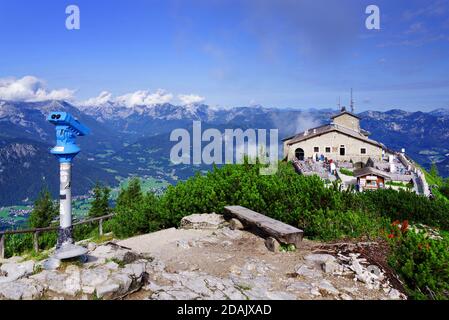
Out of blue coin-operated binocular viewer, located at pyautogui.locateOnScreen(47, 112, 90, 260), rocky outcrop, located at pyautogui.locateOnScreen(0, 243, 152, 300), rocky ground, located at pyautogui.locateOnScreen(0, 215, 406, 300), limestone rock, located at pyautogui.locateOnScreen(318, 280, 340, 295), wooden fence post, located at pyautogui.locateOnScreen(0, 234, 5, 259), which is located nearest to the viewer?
rocky outcrop, located at pyautogui.locateOnScreen(0, 243, 152, 300)

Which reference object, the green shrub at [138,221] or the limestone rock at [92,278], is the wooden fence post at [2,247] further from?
the limestone rock at [92,278]

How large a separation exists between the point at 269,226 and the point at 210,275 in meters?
2.98

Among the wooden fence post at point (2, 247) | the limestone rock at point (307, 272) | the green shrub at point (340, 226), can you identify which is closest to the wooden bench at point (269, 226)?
the green shrub at point (340, 226)

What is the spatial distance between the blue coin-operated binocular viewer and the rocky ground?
0.56m

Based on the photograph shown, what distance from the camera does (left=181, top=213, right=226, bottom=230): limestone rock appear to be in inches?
514

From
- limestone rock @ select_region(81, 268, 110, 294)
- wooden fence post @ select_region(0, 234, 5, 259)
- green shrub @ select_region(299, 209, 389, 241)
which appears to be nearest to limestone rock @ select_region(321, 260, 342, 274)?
green shrub @ select_region(299, 209, 389, 241)

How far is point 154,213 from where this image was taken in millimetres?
15203

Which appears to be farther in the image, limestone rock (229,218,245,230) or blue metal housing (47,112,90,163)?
limestone rock (229,218,245,230)

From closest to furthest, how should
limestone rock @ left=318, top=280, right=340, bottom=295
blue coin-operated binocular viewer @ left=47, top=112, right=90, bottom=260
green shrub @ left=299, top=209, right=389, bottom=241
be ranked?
blue coin-operated binocular viewer @ left=47, top=112, right=90, bottom=260 → limestone rock @ left=318, top=280, right=340, bottom=295 → green shrub @ left=299, top=209, right=389, bottom=241

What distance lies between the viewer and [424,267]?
7.35 m

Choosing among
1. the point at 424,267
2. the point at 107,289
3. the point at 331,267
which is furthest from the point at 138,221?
the point at 424,267

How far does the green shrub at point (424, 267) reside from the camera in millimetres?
7098

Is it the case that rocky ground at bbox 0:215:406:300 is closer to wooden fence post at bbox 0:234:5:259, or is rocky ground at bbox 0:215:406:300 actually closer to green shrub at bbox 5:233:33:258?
wooden fence post at bbox 0:234:5:259
